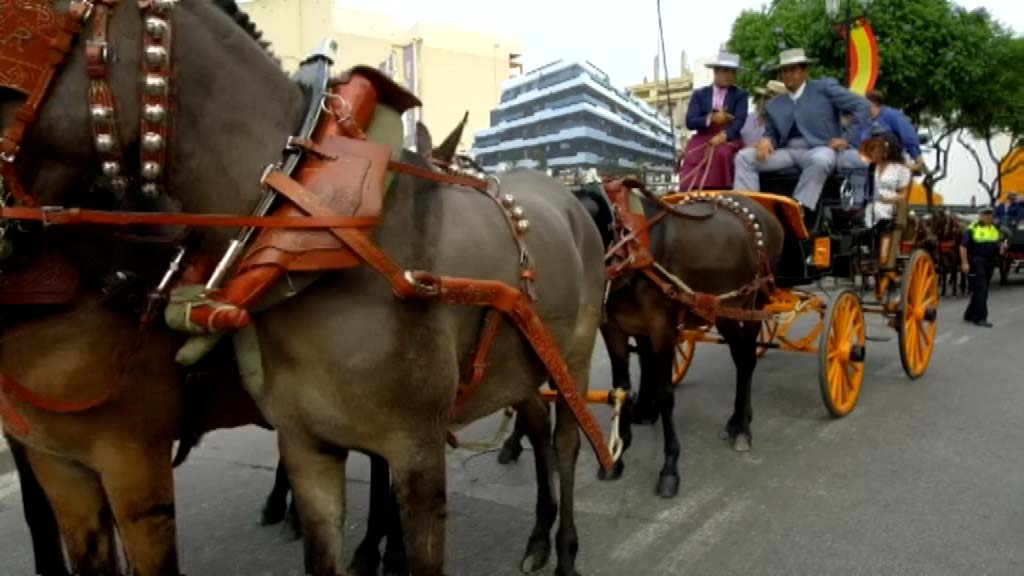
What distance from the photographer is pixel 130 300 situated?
2.12 meters

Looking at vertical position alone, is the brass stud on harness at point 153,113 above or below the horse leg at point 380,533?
above

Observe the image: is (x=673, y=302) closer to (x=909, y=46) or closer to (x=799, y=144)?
(x=799, y=144)

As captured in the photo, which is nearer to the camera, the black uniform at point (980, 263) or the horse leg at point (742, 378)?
the horse leg at point (742, 378)

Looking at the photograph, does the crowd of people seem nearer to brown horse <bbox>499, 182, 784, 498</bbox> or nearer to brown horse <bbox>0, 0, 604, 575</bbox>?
brown horse <bbox>499, 182, 784, 498</bbox>

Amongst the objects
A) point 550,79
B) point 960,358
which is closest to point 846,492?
point 960,358

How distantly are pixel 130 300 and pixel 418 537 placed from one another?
0.97 meters

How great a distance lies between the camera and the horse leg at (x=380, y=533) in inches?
140

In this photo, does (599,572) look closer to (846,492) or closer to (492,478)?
(492,478)

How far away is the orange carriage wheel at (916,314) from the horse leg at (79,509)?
6.07 metres

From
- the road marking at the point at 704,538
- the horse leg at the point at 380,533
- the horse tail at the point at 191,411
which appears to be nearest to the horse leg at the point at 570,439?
the road marking at the point at 704,538

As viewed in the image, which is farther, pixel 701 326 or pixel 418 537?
pixel 701 326

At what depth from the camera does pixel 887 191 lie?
6969 millimetres

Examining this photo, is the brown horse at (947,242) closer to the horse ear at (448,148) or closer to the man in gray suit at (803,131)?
the man in gray suit at (803,131)

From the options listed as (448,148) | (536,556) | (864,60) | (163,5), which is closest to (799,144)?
(864,60)
